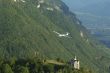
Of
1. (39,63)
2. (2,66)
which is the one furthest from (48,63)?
(2,66)

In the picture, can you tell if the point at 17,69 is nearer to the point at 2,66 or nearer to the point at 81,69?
the point at 2,66

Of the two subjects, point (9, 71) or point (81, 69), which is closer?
point (9, 71)

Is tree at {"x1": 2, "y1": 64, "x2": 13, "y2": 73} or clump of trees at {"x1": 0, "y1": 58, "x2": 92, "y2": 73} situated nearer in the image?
tree at {"x1": 2, "y1": 64, "x2": 13, "y2": 73}

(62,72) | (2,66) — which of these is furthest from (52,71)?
(2,66)

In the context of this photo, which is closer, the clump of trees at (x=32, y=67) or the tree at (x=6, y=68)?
the tree at (x=6, y=68)

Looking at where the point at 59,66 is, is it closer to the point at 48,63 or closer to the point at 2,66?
the point at 48,63

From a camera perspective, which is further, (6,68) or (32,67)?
(32,67)
